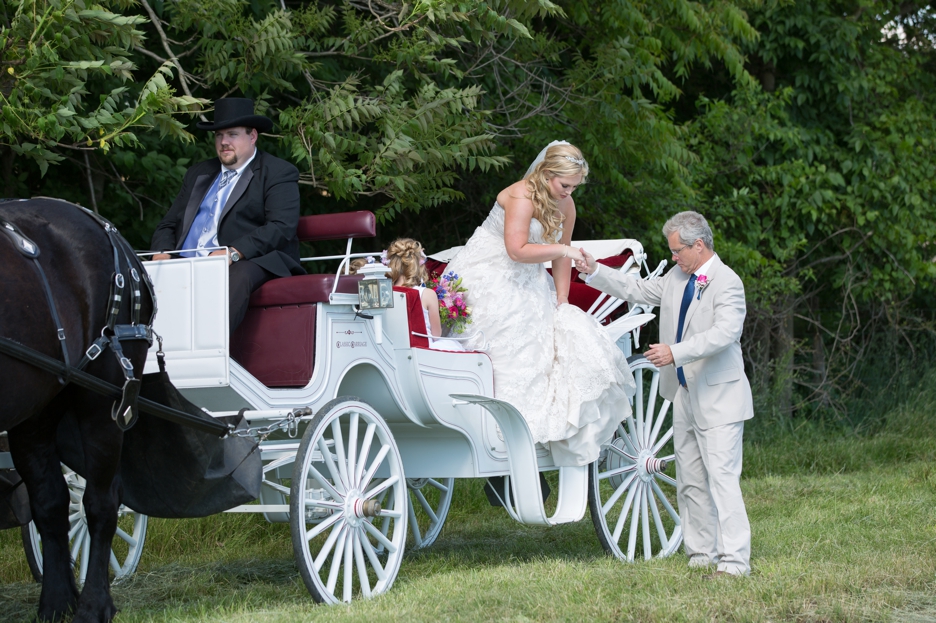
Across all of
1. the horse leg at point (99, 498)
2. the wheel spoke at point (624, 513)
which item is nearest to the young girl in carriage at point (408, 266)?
the wheel spoke at point (624, 513)

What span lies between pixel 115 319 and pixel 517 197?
2333 mm

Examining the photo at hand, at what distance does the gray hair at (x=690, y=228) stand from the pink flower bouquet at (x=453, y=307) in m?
1.14

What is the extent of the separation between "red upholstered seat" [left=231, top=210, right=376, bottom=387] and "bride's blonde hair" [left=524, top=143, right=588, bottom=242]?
136cm

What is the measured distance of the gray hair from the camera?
4.94 m

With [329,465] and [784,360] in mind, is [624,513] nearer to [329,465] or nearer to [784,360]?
[329,465]

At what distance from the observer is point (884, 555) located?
16.9 feet

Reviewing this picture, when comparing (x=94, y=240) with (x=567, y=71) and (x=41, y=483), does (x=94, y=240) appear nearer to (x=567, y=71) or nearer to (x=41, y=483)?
(x=41, y=483)

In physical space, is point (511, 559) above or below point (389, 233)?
below

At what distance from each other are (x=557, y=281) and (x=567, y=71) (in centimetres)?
331

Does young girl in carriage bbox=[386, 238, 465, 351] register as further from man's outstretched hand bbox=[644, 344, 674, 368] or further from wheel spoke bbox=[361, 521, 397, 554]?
wheel spoke bbox=[361, 521, 397, 554]

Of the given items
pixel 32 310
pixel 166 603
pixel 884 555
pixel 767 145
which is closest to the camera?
pixel 32 310

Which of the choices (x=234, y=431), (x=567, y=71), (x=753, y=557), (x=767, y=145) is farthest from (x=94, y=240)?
(x=767, y=145)

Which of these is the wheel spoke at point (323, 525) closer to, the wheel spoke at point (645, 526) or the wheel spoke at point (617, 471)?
the wheel spoke at point (617, 471)

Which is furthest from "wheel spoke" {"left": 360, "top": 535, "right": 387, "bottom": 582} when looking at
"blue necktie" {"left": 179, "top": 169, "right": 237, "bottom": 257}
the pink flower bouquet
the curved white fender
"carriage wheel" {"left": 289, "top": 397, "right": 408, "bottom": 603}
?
"blue necktie" {"left": 179, "top": 169, "right": 237, "bottom": 257}
